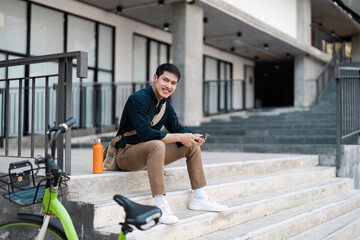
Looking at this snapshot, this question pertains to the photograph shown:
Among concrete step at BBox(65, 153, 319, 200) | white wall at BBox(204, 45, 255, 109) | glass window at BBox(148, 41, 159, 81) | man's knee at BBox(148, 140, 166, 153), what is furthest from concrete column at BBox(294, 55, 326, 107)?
man's knee at BBox(148, 140, 166, 153)

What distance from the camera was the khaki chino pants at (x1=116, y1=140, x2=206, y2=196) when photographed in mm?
3080

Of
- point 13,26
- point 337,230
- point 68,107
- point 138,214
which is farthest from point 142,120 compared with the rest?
point 13,26

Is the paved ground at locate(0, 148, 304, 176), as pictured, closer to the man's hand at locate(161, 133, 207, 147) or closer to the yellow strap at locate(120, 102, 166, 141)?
→ the yellow strap at locate(120, 102, 166, 141)

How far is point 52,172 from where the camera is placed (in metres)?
2.11

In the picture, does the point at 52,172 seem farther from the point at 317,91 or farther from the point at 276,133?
the point at 317,91

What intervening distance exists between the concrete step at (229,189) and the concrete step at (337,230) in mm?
740

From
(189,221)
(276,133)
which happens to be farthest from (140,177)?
(276,133)

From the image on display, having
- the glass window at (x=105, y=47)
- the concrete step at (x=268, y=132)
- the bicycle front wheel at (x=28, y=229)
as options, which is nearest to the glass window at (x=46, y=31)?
the glass window at (x=105, y=47)

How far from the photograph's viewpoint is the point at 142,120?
130 inches

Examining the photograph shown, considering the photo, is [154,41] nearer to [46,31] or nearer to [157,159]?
[46,31]

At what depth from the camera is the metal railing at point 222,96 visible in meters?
16.0

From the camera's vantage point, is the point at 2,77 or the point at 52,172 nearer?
the point at 52,172

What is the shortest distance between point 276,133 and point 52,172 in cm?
749

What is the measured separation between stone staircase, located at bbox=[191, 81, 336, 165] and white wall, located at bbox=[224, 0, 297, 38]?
382cm
